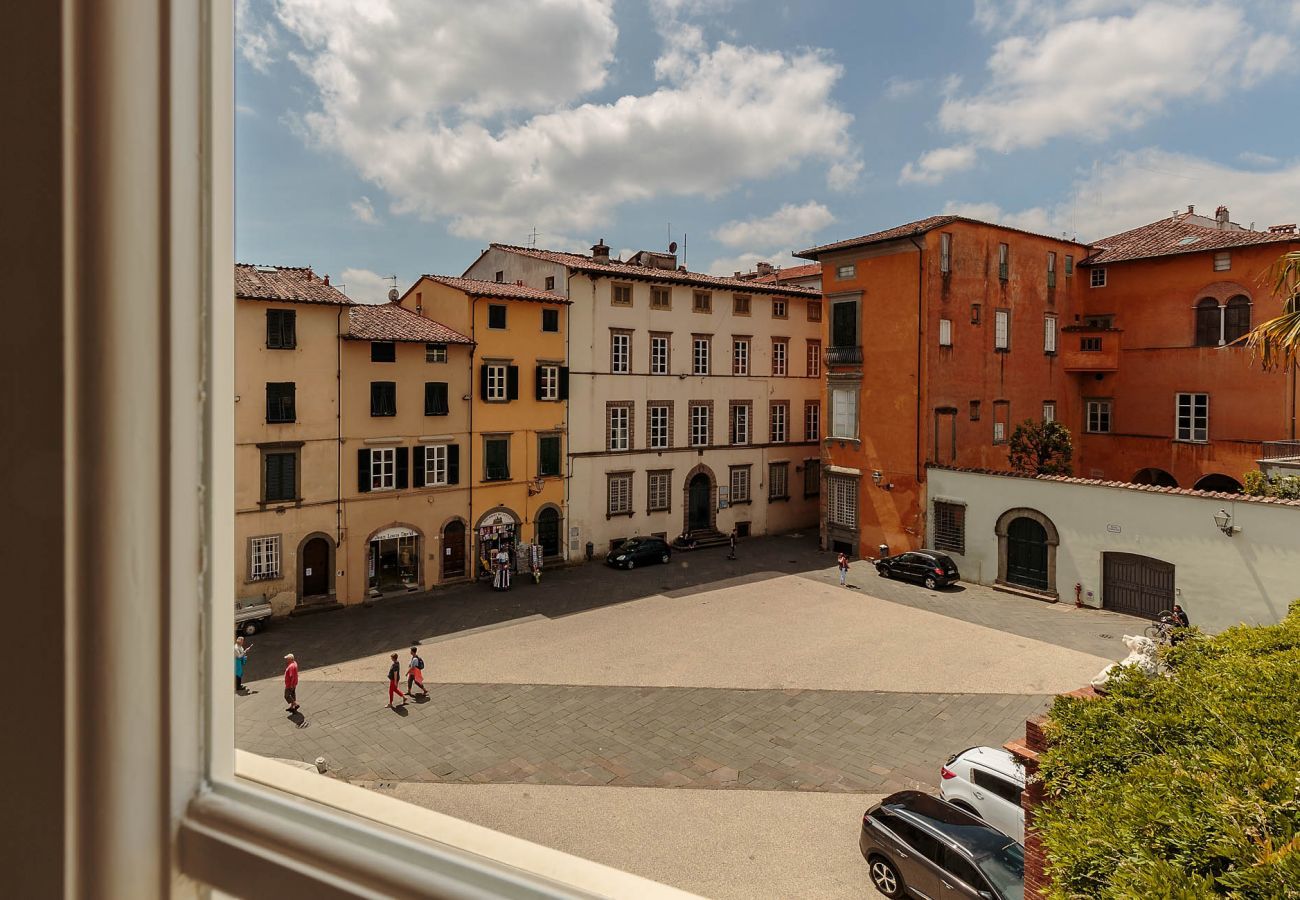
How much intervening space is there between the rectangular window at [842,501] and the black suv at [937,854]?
16.6 metres

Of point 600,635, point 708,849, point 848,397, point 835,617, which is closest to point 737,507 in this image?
point 848,397

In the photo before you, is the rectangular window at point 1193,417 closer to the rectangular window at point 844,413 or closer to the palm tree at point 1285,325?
the rectangular window at point 844,413

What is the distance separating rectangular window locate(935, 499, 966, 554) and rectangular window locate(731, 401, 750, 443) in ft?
24.3

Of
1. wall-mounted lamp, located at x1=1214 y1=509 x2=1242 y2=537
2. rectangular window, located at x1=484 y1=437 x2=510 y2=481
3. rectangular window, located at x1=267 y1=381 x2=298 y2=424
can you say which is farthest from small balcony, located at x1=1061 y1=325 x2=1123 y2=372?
rectangular window, located at x1=267 y1=381 x2=298 y2=424

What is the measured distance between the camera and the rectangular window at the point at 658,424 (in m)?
24.8

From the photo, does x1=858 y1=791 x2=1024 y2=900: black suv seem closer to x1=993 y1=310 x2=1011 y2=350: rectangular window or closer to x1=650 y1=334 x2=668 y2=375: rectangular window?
x1=650 y1=334 x2=668 y2=375: rectangular window

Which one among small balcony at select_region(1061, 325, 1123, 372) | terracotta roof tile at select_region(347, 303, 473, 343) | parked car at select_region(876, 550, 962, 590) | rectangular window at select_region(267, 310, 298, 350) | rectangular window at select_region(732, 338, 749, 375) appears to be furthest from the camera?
rectangular window at select_region(732, 338, 749, 375)

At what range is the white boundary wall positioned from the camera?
15.0 m

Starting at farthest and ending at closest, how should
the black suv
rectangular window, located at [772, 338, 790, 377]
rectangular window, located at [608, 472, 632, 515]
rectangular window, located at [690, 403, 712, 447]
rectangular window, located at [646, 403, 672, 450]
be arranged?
1. rectangular window, located at [772, 338, 790, 377]
2. rectangular window, located at [690, 403, 712, 447]
3. rectangular window, located at [646, 403, 672, 450]
4. rectangular window, located at [608, 472, 632, 515]
5. the black suv

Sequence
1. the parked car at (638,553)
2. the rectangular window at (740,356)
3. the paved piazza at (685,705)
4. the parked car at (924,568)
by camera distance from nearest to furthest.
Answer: the paved piazza at (685,705)
the parked car at (924,568)
the parked car at (638,553)
the rectangular window at (740,356)

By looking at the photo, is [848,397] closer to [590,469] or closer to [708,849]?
[590,469]

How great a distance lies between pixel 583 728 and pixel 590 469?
40.3 ft

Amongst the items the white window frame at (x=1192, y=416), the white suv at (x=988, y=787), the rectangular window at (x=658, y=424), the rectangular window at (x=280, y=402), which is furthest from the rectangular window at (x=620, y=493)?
the white window frame at (x=1192, y=416)

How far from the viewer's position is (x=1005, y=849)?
24.1 feet
